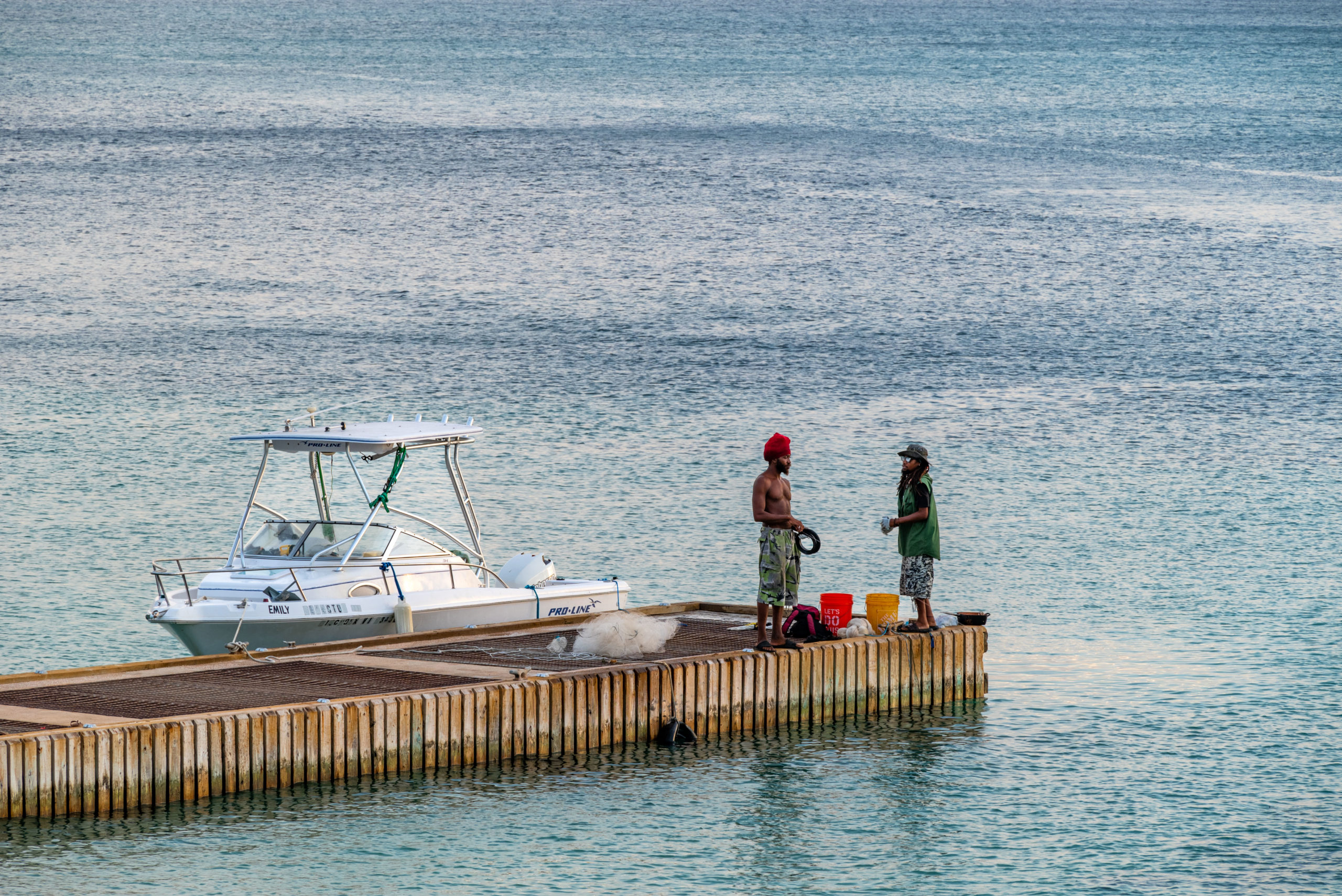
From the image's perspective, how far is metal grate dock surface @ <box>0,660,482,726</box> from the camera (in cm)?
1433

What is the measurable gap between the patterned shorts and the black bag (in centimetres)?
84

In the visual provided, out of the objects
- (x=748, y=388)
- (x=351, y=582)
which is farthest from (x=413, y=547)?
(x=748, y=388)

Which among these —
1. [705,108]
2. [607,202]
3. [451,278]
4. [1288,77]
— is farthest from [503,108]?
[1288,77]

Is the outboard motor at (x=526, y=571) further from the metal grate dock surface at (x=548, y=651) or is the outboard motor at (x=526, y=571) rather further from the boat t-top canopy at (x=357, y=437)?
the metal grate dock surface at (x=548, y=651)

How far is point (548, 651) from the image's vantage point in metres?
17.0

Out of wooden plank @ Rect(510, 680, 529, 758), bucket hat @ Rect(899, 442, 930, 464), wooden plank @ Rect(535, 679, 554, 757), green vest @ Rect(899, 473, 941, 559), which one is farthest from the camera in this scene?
green vest @ Rect(899, 473, 941, 559)

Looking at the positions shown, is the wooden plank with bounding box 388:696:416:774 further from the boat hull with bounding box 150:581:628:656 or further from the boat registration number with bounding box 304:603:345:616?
the boat registration number with bounding box 304:603:345:616

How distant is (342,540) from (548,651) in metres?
3.80

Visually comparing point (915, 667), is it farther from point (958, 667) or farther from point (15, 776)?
point (15, 776)

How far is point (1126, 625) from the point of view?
23.5 m

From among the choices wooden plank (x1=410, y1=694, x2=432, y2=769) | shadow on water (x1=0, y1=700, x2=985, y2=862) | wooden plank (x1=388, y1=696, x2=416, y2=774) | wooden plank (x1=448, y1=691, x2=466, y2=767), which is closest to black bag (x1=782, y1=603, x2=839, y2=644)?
shadow on water (x1=0, y1=700, x2=985, y2=862)

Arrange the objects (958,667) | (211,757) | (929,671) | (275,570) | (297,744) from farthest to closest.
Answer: (275,570) → (958,667) → (929,671) → (297,744) → (211,757)

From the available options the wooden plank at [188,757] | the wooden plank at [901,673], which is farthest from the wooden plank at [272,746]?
the wooden plank at [901,673]

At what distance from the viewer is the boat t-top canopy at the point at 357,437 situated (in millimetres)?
19594
